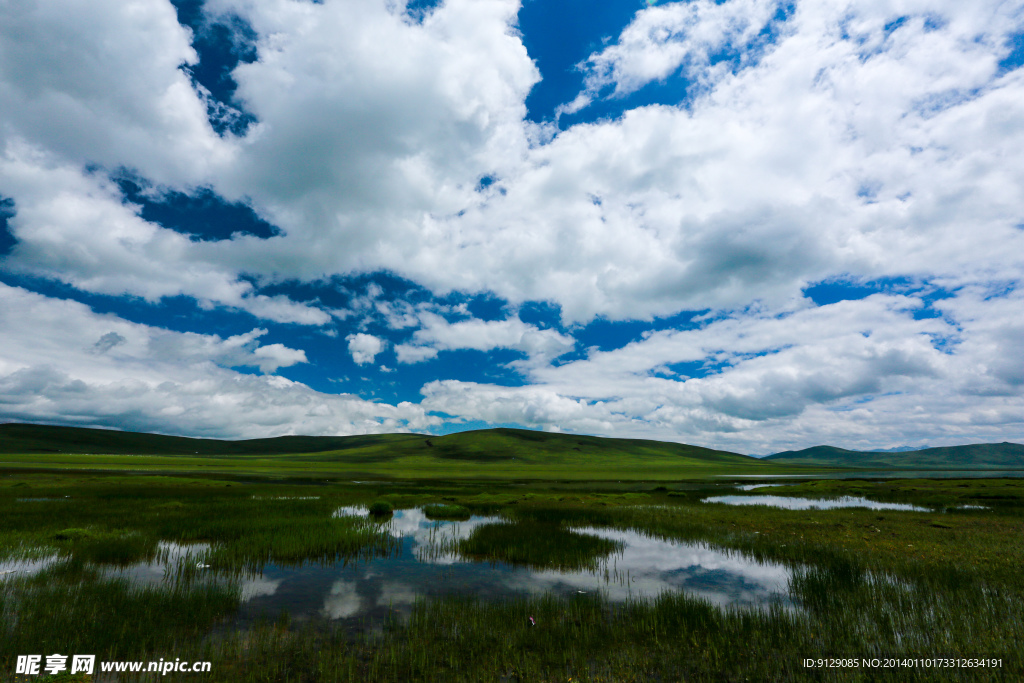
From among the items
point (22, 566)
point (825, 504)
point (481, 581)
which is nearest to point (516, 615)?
point (481, 581)

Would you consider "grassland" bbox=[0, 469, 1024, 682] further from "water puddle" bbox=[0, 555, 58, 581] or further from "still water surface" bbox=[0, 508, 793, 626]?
"still water surface" bbox=[0, 508, 793, 626]

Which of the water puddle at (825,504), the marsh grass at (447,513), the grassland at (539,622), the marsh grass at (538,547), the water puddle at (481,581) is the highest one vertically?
the grassland at (539,622)

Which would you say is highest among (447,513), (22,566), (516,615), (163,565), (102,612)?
(102,612)

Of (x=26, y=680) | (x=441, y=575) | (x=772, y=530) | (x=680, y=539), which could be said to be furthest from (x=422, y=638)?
(x=772, y=530)

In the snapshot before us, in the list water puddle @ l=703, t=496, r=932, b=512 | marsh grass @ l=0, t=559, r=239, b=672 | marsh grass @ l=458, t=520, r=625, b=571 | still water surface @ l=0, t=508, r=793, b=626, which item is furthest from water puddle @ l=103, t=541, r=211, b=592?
water puddle @ l=703, t=496, r=932, b=512

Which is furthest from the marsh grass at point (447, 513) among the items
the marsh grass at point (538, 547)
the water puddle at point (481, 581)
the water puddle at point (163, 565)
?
the water puddle at point (163, 565)

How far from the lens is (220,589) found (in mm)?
12648

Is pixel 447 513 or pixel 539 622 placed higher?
pixel 539 622

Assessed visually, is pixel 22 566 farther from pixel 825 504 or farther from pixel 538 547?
pixel 825 504

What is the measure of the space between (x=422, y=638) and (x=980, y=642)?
1306cm

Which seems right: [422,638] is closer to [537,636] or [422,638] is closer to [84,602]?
[537,636]

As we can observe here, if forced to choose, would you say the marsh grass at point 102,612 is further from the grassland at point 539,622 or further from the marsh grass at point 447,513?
the marsh grass at point 447,513

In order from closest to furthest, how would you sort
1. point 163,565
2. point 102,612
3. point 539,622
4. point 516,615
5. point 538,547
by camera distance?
point 102,612, point 539,622, point 516,615, point 163,565, point 538,547

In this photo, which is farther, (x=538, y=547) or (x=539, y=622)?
(x=538, y=547)
